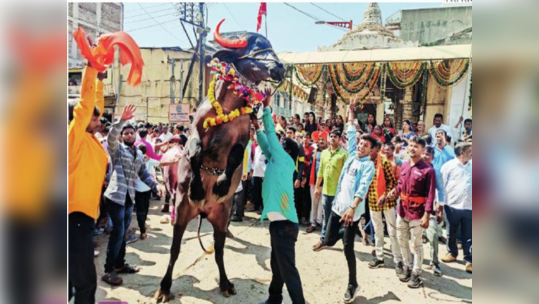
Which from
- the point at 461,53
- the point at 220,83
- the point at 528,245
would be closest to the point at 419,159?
the point at 220,83

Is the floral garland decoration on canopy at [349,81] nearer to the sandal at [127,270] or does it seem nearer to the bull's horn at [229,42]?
the bull's horn at [229,42]

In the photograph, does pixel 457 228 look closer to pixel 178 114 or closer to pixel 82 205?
pixel 82 205

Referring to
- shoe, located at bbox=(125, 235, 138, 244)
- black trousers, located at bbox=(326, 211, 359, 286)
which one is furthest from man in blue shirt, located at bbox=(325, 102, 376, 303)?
shoe, located at bbox=(125, 235, 138, 244)

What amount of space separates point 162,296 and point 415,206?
324cm

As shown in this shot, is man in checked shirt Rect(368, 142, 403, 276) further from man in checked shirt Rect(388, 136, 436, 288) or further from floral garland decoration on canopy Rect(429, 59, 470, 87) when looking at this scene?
floral garland decoration on canopy Rect(429, 59, 470, 87)

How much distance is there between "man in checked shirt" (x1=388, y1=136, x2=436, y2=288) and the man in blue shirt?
0.63 m

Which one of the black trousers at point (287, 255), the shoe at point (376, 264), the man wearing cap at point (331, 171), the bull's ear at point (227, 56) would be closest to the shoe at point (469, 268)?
the shoe at point (376, 264)

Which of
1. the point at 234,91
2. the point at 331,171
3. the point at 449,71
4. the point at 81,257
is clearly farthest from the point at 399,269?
the point at 449,71

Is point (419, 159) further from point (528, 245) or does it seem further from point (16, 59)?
point (16, 59)

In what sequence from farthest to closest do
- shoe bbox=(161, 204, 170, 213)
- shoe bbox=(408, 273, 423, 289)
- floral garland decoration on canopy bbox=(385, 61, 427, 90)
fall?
floral garland decoration on canopy bbox=(385, 61, 427, 90) < shoe bbox=(161, 204, 170, 213) < shoe bbox=(408, 273, 423, 289)

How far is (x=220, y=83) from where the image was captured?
3.32m

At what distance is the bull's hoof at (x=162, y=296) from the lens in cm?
343

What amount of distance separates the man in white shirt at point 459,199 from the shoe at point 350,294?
2110mm

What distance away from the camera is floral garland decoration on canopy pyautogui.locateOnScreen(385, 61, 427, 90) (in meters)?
10.4
